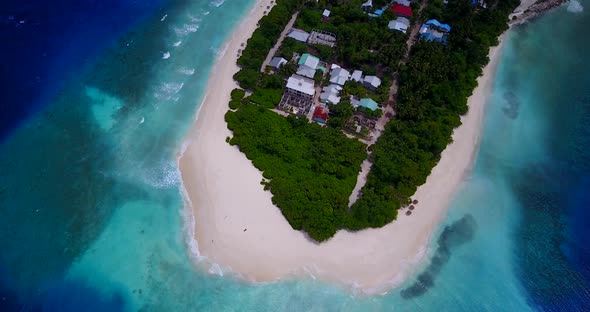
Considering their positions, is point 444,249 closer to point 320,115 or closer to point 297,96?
point 320,115

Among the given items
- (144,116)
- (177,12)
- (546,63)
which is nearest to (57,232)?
(144,116)

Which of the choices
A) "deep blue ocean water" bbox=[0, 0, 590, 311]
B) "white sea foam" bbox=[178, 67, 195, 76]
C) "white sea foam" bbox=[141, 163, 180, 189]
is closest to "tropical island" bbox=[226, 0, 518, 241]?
"deep blue ocean water" bbox=[0, 0, 590, 311]

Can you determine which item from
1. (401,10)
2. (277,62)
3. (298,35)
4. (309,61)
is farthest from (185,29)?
(401,10)

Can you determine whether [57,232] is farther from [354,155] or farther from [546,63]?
[546,63]

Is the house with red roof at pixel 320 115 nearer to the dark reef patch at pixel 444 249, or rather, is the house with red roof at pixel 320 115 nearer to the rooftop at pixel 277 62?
the rooftop at pixel 277 62

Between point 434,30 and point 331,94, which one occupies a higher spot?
point 434,30

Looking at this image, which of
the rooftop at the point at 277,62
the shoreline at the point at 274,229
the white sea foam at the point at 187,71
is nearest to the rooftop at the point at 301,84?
the rooftop at the point at 277,62

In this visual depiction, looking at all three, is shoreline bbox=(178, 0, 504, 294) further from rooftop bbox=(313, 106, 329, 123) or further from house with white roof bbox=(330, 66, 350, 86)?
house with white roof bbox=(330, 66, 350, 86)
